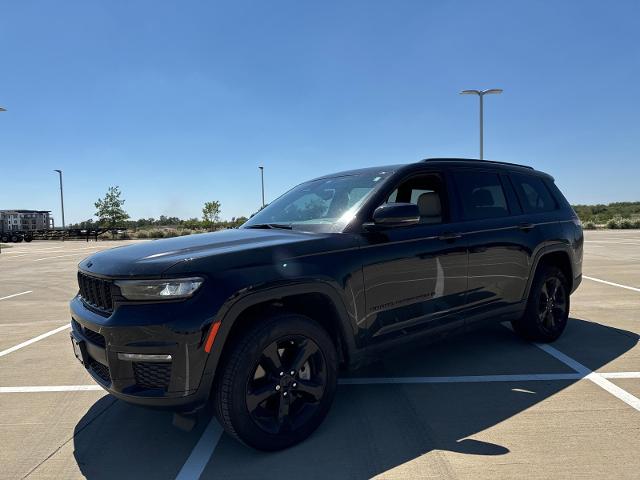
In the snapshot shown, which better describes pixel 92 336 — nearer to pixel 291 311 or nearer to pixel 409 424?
pixel 291 311

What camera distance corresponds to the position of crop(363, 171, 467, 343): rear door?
3.10 m

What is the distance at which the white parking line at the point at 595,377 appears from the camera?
3.25 m

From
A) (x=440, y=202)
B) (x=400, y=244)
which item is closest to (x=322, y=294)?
(x=400, y=244)

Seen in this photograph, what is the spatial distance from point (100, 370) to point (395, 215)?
2.10 metres

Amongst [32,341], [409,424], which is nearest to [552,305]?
[409,424]

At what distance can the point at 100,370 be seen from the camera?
105 inches

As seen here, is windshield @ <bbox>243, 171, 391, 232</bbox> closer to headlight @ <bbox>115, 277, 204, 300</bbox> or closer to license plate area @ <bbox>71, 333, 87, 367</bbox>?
headlight @ <bbox>115, 277, 204, 300</bbox>

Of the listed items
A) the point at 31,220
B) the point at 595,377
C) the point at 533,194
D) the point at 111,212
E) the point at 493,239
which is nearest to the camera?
the point at 595,377

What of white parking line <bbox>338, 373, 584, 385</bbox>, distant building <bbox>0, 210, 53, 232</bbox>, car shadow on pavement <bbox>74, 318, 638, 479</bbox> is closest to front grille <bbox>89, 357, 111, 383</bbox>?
car shadow on pavement <bbox>74, 318, 638, 479</bbox>

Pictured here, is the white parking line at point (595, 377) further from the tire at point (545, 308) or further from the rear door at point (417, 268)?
the rear door at point (417, 268)

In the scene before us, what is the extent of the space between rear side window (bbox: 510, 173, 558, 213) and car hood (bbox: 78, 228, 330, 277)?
2.62 meters

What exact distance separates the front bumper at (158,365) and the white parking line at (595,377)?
3023 millimetres

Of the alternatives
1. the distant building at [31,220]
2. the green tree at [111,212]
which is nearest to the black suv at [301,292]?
the green tree at [111,212]

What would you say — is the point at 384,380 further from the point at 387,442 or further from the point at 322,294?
the point at 322,294
